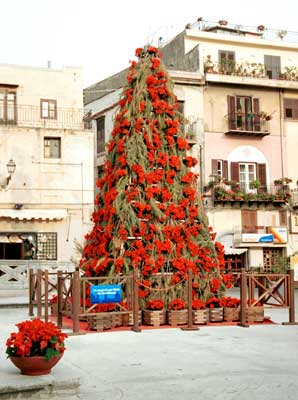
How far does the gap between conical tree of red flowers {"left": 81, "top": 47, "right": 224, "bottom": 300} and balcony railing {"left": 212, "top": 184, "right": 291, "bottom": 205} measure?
20.7 m

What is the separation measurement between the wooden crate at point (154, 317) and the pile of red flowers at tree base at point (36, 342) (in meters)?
6.51

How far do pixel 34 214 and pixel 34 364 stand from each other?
79.9 ft

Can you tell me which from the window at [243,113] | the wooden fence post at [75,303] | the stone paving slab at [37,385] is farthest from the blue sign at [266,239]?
the stone paving slab at [37,385]

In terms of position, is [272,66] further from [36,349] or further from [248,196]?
[36,349]

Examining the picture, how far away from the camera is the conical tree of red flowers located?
16125 millimetres

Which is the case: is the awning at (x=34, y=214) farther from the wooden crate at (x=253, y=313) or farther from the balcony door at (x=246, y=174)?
the wooden crate at (x=253, y=313)

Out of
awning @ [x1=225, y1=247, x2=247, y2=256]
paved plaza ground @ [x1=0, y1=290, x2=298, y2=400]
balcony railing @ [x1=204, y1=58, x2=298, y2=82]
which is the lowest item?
paved plaza ground @ [x1=0, y1=290, x2=298, y2=400]

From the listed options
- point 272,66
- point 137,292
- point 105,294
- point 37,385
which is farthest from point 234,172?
point 37,385

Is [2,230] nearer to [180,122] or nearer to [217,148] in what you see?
[217,148]

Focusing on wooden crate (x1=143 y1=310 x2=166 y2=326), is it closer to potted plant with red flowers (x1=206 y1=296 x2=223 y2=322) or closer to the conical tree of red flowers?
the conical tree of red flowers

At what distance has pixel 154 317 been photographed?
15.2 m

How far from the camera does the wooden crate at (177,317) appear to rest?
50.2 feet

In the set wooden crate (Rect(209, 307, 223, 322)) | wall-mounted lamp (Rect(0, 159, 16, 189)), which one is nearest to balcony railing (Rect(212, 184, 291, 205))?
wall-mounted lamp (Rect(0, 159, 16, 189))

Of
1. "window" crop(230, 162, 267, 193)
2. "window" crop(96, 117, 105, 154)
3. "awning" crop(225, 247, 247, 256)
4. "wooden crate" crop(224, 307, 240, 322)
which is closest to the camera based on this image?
"wooden crate" crop(224, 307, 240, 322)
